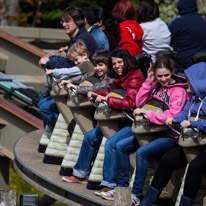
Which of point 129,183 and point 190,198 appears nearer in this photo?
point 190,198

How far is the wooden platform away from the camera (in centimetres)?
655

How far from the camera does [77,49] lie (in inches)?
297

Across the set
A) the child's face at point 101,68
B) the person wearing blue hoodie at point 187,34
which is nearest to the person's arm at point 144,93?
the child's face at point 101,68

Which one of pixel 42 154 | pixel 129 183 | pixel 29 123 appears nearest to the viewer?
pixel 129 183

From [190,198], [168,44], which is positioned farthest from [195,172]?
[168,44]

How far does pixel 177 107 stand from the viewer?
5.91 m

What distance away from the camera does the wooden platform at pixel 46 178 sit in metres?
6.55

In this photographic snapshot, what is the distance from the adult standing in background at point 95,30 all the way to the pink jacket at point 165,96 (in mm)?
1853

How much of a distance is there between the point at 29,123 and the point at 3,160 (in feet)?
4.08

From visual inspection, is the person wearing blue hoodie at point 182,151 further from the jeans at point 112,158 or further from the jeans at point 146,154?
the jeans at point 112,158

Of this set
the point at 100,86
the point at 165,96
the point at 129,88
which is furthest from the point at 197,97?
the point at 100,86

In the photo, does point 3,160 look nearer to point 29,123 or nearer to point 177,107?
point 29,123

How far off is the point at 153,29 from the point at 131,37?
0.94ft

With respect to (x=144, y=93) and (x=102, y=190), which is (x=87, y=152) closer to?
(x=102, y=190)
